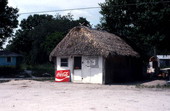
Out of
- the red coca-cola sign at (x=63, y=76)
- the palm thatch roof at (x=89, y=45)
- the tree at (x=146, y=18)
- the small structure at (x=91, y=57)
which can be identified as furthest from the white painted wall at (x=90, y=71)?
the tree at (x=146, y=18)

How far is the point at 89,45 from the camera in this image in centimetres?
2355

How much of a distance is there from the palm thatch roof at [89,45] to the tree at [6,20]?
18.3 metres

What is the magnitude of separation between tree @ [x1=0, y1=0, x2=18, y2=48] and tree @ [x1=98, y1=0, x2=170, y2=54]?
16.8m

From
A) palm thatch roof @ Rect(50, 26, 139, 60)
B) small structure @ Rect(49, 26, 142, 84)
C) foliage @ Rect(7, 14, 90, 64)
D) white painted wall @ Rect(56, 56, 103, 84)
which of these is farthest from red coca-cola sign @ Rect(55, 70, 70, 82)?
foliage @ Rect(7, 14, 90, 64)

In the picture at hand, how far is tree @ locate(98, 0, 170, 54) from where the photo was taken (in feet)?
74.0

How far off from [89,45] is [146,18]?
545cm

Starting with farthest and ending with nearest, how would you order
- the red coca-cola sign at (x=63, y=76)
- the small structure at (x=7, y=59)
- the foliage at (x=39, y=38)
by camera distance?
the foliage at (x=39, y=38) < the small structure at (x=7, y=59) < the red coca-cola sign at (x=63, y=76)

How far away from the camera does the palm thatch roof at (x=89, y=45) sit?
22.8m

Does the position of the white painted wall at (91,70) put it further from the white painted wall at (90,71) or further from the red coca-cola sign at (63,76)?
the red coca-cola sign at (63,76)

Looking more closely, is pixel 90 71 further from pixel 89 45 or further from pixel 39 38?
pixel 39 38

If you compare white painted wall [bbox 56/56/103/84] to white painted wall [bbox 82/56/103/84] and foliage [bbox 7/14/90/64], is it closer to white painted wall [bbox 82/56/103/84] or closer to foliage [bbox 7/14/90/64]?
white painted wall [bbox 82/56/103/84]

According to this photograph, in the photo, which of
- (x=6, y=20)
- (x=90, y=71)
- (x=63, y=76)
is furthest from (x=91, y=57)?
(x=6, y=20)

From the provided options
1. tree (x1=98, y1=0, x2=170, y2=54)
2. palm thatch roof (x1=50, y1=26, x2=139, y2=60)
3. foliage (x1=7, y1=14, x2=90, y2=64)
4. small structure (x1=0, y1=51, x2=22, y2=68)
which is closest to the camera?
tree (x1=98, y1=0, x2=170, y2=54)

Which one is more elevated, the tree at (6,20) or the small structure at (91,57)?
the tree at (6,20)
